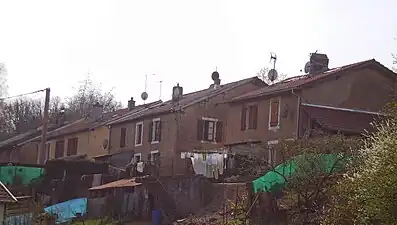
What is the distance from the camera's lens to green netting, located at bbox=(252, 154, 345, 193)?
27.0 m

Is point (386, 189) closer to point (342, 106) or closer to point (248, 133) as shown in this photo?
point (342, 106)

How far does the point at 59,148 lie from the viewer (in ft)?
219

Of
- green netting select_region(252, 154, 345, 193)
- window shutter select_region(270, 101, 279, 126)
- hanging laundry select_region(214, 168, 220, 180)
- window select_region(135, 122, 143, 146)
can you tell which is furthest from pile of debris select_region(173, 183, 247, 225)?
window select_region(135, 122, 143, 146)

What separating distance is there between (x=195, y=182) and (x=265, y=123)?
272 inches

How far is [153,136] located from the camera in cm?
5147

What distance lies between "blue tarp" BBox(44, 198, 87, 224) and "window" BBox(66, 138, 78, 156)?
68.4 ft

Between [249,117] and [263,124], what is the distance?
6.18 ft

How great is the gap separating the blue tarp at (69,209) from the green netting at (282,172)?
1434 cm

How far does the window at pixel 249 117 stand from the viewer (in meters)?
42.8

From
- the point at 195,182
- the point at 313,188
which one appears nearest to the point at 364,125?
the point at 195,182

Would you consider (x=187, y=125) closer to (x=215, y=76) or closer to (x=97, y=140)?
(x=215, y=76)

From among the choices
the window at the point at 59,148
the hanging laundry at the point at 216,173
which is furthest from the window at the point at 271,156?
the window at the point at 59,148

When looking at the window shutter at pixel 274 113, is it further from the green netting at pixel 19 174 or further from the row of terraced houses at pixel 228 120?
the green netting at pixel 19 174

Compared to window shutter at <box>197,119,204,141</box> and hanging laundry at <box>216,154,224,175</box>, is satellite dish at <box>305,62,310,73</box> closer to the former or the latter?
window shutter at <box>197,119,204,141</box>
